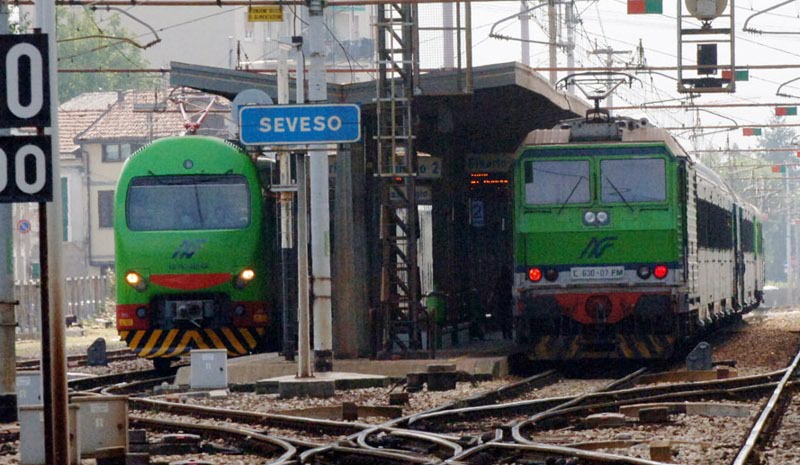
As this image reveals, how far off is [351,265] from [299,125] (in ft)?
17.7

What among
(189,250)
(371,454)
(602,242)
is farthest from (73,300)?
(371,454)

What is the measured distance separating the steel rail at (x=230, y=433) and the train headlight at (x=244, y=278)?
6.60 metres

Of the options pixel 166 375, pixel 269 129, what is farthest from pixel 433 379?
pixel 166 375

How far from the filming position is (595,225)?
19.2 m

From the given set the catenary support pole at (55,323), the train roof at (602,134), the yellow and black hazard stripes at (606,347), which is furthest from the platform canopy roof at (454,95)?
the catenary support pole at (55,323)

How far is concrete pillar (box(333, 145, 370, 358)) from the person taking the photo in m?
21.0

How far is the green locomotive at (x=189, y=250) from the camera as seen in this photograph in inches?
800

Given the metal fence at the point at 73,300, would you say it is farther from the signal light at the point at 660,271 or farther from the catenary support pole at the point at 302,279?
the signal light at the point at 660,271

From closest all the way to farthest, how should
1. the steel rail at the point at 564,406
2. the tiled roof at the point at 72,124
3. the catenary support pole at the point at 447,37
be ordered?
the steel rail at the point at 564,406
the catenary support pole at the point at 447,37
the tiled roof at the point at 72,124

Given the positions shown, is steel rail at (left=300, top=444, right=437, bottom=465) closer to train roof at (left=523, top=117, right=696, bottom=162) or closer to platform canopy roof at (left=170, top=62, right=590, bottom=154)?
train roof at (left=523, top=117, right=696, bottom=162)

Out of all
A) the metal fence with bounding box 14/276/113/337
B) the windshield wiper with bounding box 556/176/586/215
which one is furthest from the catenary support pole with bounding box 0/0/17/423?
the metal fence with bounding box 14/276/113/337

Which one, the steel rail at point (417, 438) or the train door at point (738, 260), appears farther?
the train door at point (738, 260)

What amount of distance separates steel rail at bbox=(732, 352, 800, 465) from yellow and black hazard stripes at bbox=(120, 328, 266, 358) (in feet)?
23.6

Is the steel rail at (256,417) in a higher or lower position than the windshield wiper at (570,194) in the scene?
lower
